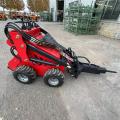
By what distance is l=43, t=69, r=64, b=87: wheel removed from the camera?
8.43 ft

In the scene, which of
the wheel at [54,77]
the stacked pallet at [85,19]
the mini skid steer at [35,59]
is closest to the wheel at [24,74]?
the mini skid steer at [35,59]

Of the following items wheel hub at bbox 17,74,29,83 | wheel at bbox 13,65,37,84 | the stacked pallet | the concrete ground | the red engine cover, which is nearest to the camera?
the concrete ground

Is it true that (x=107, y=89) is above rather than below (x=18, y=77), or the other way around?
below

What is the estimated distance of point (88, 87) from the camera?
288 centimetres

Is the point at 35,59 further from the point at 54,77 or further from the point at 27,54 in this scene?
the point at 54,77

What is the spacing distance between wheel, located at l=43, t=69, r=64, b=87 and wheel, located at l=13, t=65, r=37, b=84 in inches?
11.6

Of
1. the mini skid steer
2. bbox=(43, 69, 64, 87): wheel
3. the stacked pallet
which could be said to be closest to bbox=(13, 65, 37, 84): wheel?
the mini skid steer

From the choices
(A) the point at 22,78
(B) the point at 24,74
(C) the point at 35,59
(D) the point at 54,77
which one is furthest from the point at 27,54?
(D) the point at 54,77

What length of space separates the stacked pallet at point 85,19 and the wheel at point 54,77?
22.2 feet

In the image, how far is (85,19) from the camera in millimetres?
8570

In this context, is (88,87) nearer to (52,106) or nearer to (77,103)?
(77,103)

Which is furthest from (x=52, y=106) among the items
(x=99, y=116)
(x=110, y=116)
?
(x=110, y=116)

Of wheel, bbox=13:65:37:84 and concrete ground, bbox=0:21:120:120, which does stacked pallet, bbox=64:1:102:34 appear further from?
wheel, bbox=13:65:37:84

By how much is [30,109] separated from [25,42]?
4.10ft
